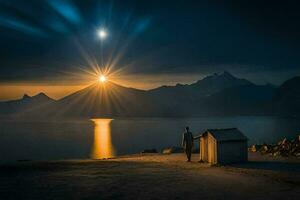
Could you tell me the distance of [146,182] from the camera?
1730 centimetres

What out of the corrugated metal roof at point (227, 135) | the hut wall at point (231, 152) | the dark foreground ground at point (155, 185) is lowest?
the dark foreground ground at point (155, 185)

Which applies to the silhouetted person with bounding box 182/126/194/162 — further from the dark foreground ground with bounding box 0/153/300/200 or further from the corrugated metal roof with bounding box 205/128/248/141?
the dark foreground ground with bounding box 0/153/300/200

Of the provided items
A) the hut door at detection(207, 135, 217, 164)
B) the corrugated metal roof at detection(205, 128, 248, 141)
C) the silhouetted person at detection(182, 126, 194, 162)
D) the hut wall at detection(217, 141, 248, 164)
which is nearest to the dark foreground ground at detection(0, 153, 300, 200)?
the hut wall at detection(217, 141, 248, 164)

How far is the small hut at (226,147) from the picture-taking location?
2617 centimetres

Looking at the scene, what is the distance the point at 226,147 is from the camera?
26.4 meters

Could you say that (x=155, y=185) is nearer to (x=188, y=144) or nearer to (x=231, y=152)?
(x=231, y=152)

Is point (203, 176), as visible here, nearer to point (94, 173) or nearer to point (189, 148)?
point (94, 173)

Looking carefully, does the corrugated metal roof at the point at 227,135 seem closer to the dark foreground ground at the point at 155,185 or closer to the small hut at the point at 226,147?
the small hut at the point at 226,147

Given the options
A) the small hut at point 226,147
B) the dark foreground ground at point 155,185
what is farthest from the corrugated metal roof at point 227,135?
the dark foreground ground at point 155,185

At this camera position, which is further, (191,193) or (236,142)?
(236,142)

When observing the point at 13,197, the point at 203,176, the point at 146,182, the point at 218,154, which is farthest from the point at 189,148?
the point at 13,197

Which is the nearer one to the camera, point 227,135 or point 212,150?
point 212,150

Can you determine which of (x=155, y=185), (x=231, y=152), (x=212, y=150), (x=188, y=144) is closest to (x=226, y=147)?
(x=231, y=152)

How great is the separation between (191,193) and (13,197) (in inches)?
254
